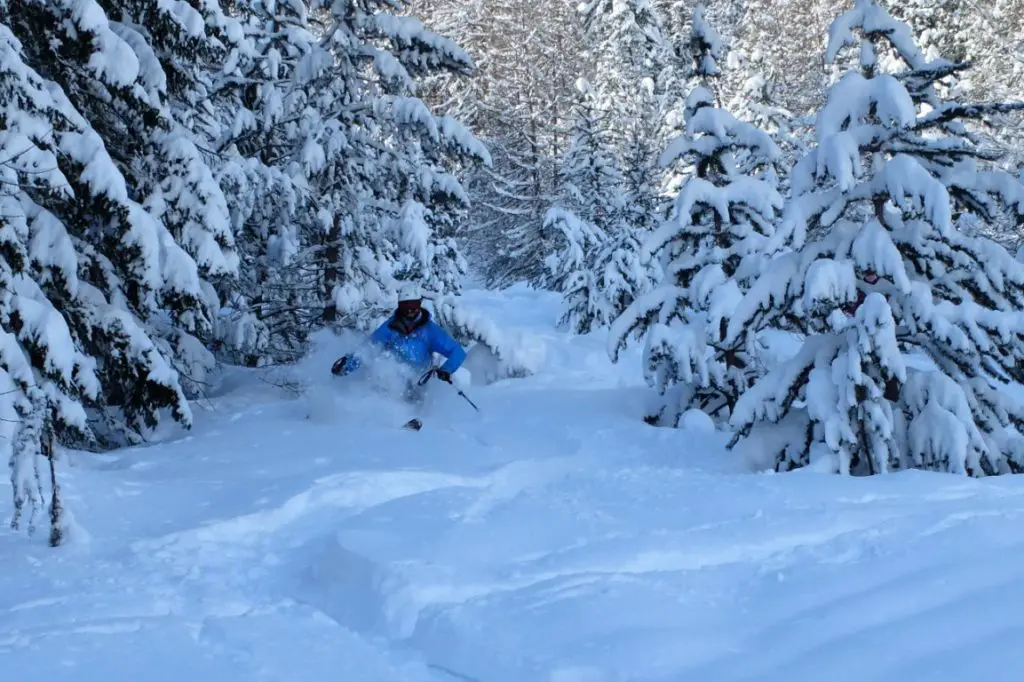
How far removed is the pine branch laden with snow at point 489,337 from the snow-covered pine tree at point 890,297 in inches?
216

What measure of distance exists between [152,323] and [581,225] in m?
15.8

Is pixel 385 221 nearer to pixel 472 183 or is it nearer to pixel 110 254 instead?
pixel 110 254

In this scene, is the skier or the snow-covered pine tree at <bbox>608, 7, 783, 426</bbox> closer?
the snow-covered pine tree at <bbox>608, 7, 783, 426</bbox>

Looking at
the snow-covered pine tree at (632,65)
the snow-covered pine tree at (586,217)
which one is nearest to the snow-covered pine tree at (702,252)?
the snow-covered pine tree at (586,217)

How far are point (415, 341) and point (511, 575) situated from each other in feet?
21.3

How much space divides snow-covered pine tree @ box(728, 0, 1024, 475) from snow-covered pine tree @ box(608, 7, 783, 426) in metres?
1.52

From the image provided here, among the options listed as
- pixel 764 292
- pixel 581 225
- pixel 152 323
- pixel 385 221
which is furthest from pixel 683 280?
pixel 581 225

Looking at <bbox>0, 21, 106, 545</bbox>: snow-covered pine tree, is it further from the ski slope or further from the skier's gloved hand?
the skier's gloved hand

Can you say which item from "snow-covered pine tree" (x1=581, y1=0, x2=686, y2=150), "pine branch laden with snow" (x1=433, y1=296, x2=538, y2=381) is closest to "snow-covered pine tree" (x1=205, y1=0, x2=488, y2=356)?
"pine branch laden with snow" (x1=433, y1=296, x2=538, y2=381)

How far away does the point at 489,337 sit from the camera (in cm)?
1266

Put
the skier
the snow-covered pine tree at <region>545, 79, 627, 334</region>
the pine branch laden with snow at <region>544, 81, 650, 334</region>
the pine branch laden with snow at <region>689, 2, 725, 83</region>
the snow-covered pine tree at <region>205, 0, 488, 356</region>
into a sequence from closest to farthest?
the pine branch laden with snow at <region>689, 2, 725, 83</region> → the skier → the snow-covered pine tree at <region>205, 0, 488, 356</region> → the pine branch laden with snow at <region>544, 81, 650, 334</region> → the snow-covered pine tree at <region>545, 79, 627, 334</region>

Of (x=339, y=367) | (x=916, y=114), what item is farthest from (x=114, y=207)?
(x=916, y=114)

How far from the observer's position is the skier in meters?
10.7

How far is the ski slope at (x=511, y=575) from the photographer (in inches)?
135
